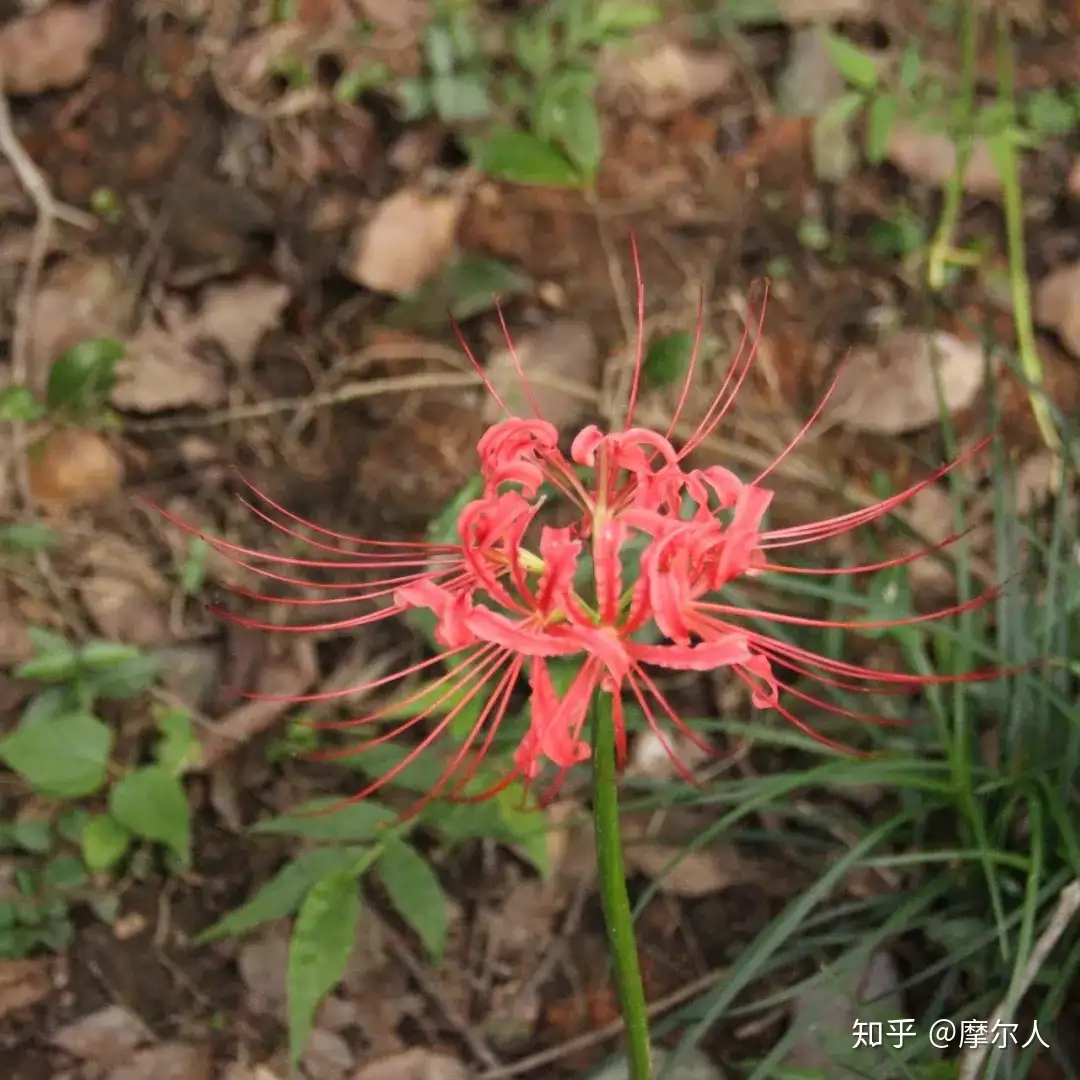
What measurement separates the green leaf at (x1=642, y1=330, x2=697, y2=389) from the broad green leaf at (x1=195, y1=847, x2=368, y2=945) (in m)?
0.69

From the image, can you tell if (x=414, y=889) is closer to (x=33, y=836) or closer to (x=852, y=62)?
(x=33, y=836)

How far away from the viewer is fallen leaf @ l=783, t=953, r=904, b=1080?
1030 mm

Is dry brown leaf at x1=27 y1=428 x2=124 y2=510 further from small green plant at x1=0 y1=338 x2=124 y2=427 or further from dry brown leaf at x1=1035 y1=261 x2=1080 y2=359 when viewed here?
dry brown leaf at x1=1035 y1=261 x2=1080 y2=359

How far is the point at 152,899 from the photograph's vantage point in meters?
1.27

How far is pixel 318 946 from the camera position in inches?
41.7

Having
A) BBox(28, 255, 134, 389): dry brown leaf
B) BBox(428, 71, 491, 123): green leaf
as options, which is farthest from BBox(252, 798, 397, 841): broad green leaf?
BBox(428, 71, 491, 123): green leaf

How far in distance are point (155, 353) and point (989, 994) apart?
4.21ft

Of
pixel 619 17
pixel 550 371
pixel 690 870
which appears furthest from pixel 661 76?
pixel 690 870

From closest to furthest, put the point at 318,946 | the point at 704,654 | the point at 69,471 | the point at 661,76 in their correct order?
the point at 704,654, the point at 318,946, the point at 69,471, the point at 661,76

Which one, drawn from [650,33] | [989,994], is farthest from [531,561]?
[650,33]

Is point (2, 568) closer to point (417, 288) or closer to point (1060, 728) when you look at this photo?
point (417, 288)

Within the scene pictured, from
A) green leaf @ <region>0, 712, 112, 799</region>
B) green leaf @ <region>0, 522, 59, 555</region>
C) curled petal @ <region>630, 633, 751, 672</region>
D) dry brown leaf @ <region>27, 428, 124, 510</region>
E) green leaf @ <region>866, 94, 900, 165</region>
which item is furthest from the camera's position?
green leaf @ <region>866, 94, 900, 165</region>

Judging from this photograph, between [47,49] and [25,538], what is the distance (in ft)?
2.71

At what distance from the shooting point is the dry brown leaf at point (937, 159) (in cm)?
179
